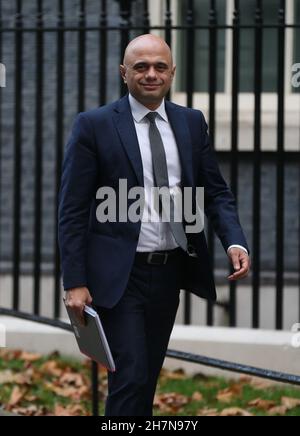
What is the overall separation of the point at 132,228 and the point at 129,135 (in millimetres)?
353

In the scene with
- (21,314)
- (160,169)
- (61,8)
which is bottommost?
(21,314)

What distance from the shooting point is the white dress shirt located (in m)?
4.68

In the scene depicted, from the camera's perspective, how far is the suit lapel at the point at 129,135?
4.64m

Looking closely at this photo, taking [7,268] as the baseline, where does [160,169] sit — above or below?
above

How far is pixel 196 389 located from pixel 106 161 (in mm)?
3052

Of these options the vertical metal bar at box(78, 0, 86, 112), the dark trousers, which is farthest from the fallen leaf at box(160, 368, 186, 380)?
the dark trousers

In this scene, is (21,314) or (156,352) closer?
(156,352)

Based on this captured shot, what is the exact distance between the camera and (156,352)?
4.87 metres

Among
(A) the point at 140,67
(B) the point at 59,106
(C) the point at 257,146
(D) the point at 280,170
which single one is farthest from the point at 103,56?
(A) the point at 140,67

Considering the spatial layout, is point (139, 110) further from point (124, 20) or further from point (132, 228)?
point (124, 20)
